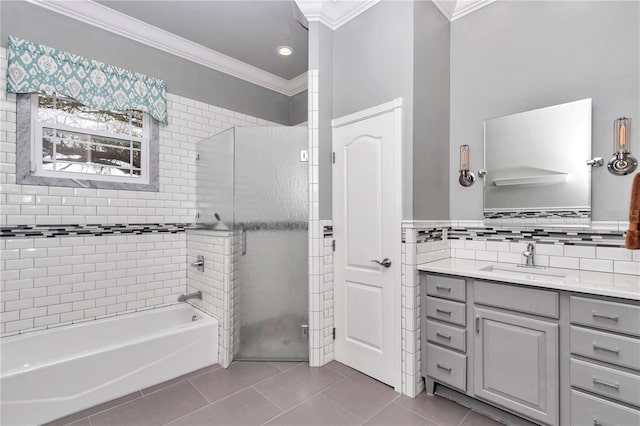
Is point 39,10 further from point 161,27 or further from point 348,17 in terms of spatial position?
point 348,17

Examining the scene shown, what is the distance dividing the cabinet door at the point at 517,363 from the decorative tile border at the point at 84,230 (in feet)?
9.20

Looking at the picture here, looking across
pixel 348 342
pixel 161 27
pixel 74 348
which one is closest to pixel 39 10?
pixel 161 27

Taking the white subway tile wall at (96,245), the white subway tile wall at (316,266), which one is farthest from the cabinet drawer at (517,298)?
the white subway tile wall at (96,245)

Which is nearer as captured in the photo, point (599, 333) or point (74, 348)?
point (599, 333)

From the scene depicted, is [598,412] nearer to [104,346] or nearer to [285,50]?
[104,346]

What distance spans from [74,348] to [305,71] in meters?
3.59

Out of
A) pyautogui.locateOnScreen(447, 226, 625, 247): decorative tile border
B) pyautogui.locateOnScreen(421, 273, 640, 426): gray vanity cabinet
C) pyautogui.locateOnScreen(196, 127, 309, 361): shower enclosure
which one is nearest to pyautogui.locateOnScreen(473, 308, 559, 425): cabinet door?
Result: pyautogui.locateOnScreen(421, 273, 640, 426): gray vanity cabinet

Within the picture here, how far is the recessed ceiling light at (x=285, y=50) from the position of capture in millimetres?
3178

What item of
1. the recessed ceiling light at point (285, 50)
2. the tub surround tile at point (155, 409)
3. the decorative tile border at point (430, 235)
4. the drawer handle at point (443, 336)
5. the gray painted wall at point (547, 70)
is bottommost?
the tub surround tile at point (155, 409)

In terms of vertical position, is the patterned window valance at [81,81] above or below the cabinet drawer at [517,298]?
above

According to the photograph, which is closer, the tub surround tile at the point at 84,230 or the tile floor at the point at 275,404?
the tile floor at the point at 275,404

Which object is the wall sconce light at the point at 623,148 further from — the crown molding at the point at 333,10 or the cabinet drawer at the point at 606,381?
the crown molding at the point at 333,10

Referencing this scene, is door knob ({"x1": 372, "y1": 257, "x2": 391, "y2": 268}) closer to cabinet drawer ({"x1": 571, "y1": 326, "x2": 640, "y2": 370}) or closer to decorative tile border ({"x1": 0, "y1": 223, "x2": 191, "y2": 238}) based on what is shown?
cabinet drawer ({"x1": 571, "y1": 326, "x2": 640, "y2": 370})

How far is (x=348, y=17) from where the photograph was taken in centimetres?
252
